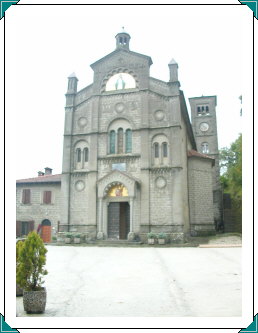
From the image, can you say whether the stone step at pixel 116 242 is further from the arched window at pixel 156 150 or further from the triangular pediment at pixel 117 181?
the arched window at pixel 156 150

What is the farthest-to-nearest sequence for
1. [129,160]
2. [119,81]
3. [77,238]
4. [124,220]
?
[119,81] → [124,220] → [129,160] → [77,238]

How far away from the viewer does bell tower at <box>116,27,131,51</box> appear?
28.7 m

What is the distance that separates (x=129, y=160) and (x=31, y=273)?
65.0 ft

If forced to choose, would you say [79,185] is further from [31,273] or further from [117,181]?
[31,273]

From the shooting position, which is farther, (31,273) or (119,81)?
(119,81)

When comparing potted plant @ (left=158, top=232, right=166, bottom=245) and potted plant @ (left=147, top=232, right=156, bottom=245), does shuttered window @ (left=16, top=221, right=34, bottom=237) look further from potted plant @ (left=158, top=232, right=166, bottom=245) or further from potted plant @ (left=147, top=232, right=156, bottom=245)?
Answer: potted plant @ (left=158, top=232, right=166, bottom=245)

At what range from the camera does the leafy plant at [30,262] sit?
6250 mm

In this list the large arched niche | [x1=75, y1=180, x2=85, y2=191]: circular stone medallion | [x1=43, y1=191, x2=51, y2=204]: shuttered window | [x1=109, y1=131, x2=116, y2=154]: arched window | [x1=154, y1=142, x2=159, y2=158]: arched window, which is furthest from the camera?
[x1=43, y1=191, x2=51, y2=204]: shuttered window

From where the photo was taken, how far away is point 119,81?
27.9 metres

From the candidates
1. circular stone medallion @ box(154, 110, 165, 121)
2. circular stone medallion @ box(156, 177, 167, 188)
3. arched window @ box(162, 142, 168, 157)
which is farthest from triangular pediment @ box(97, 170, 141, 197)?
circular stone medallion @ box(154, 110, 165, 121)

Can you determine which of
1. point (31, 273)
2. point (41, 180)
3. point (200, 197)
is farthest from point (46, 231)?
point (31, 273)

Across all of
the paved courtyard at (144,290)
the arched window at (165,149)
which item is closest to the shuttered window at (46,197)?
the arched window at (165,149)

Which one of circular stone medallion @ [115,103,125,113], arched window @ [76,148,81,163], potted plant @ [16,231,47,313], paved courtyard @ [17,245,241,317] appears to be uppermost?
circular stone medallion @ [115,103,125,113]

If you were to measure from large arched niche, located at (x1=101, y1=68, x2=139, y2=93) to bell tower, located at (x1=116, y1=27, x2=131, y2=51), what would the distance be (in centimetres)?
254
